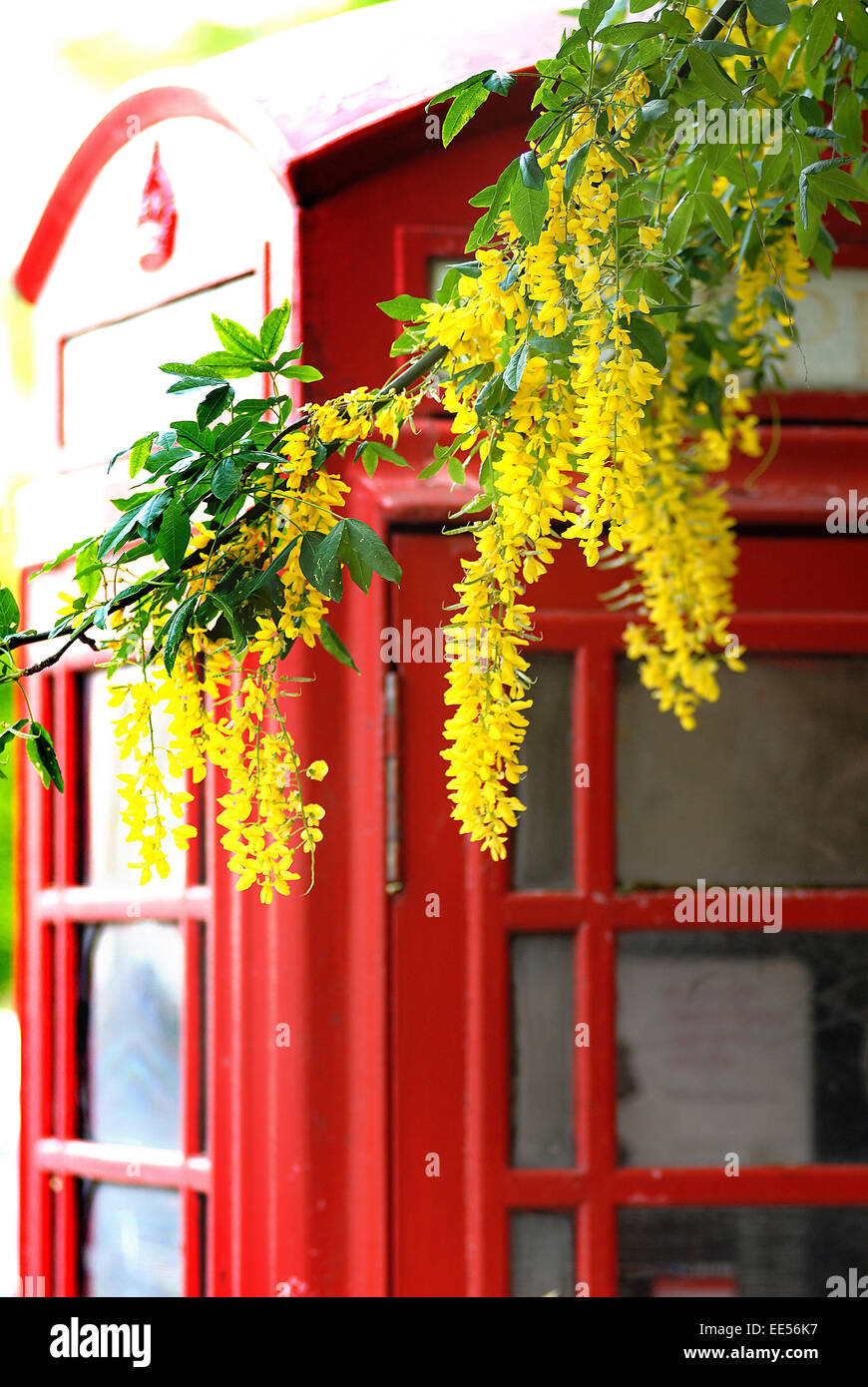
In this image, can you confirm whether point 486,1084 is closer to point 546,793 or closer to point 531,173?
point 546,793

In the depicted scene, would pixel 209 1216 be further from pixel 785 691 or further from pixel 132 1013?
pixel 785 691

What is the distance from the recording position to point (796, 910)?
7.23 ft

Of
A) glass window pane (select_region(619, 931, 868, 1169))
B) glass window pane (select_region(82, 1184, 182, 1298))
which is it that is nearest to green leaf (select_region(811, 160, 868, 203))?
glass window pane (select_region(619, 931, 868, 1169))

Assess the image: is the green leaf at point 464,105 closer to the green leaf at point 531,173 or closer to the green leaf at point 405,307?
the green leaf at point 531,173

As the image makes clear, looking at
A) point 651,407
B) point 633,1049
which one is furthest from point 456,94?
point 633,1049

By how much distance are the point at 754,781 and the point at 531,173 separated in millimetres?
1236

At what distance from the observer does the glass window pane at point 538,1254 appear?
7.01 ft

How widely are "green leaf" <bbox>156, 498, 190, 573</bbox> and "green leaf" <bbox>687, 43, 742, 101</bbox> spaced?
74cm

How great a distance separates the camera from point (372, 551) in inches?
55.5

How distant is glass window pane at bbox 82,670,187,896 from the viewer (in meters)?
2.46

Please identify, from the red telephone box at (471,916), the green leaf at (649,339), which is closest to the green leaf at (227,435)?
the green leaf at (649,339)

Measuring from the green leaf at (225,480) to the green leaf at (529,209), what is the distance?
0.41 meters

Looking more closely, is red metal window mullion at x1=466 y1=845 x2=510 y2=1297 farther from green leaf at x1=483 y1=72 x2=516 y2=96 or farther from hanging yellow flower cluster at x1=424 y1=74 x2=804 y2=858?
green leaf at x1=483 y1=72 x2=516 y2=96
